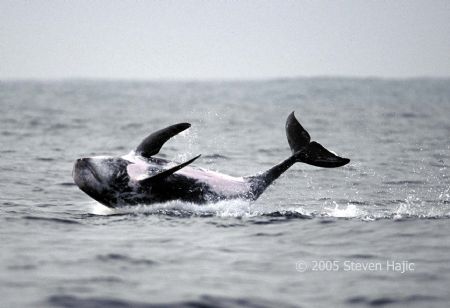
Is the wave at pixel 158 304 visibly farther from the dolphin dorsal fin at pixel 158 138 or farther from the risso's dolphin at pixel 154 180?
the dolphin dorsal fin at pixel 158 138

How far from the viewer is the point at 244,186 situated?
572 inches

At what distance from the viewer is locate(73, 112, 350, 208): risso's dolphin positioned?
1382 centimetres

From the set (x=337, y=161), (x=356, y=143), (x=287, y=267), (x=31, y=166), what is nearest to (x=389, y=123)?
(x=356, y=143)

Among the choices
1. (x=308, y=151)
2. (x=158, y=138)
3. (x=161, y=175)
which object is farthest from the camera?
(x=308, y=151)

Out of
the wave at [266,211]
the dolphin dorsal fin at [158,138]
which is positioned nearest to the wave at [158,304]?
the wave at [266,211]

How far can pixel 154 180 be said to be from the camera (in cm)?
1381

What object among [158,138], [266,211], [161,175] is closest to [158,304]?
[161,175]

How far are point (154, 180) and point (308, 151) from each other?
328 centimetres

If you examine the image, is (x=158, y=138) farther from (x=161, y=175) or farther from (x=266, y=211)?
(x=266, y=211)

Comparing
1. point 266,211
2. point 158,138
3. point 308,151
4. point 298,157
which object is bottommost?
point 266,211

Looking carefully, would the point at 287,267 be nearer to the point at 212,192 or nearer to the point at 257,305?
the point at 257,305

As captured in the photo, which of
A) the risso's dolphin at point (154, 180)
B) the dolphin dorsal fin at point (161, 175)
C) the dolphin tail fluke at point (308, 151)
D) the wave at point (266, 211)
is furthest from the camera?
the dolphin tail fluke at point (308, 151)

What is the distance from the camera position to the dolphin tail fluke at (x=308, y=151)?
1438cm

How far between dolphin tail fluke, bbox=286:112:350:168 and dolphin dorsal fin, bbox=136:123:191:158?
241 cm
